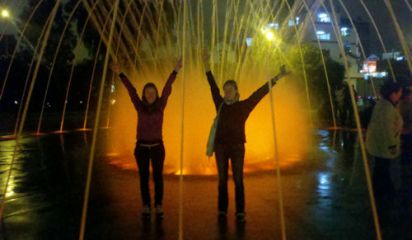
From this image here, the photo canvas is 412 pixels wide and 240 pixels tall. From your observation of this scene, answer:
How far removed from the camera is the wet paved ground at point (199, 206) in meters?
5.93

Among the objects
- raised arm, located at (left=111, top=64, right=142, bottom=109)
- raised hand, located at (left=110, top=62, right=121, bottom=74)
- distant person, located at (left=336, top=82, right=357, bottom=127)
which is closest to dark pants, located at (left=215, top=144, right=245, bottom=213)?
raised arm, located at (left=111, top=64, right=142, bottom=109)

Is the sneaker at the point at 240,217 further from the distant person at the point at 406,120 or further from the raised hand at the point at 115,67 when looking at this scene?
the distant person at the point at 406,120

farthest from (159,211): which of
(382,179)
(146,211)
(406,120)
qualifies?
(406,120)

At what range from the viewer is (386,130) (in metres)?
7.34

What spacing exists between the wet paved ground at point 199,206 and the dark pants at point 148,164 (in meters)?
0.31

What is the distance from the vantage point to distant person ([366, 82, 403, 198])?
7336 mm

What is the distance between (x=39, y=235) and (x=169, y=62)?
400 inches

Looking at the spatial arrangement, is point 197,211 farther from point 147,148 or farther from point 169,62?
point 169,62

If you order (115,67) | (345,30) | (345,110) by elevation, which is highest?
(345,30)

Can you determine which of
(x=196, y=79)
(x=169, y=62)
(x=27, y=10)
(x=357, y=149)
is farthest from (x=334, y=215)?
(x=27, y=10)

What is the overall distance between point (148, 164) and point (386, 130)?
351 cm

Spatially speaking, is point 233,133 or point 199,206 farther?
point 199,206

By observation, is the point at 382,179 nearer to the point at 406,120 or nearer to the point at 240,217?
the point at 406,120

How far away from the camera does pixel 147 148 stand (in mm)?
6535
